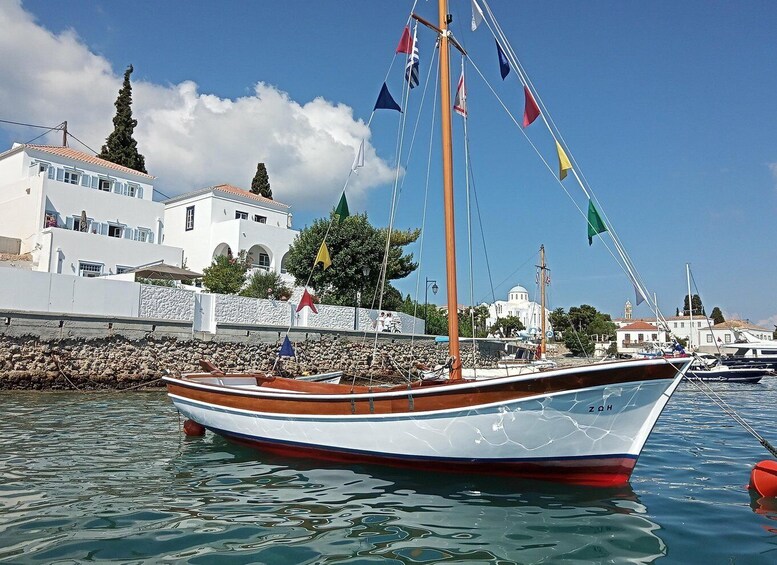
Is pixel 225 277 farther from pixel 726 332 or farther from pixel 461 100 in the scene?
pixel 726 332

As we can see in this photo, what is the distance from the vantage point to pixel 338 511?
6340 mm

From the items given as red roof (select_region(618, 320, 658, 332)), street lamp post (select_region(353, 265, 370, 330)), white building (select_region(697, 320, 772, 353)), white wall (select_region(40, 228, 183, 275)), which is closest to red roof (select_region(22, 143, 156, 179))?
white wall (select_region(40, 228, 183, 275))

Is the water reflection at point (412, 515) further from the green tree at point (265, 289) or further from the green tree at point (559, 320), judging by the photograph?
the green tree at point (559, 320)

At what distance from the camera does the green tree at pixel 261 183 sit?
49.7 meters

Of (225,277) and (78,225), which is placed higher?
(78,225)

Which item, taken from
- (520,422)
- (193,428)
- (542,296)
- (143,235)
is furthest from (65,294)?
(542,296)

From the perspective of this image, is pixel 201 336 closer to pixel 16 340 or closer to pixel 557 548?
pixel 16 340

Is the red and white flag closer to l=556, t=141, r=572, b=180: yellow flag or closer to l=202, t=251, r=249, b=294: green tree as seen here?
l=556, t=141, r=572, b=180: yellow flag

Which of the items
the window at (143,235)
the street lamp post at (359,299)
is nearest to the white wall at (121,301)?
the street lamp post at (359,299)

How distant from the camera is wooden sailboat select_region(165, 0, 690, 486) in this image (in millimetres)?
6840

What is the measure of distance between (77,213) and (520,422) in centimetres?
3011

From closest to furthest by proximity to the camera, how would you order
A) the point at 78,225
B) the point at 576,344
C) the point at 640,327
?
the point at 78,225 → the point at 576,344 → the point at 640,327

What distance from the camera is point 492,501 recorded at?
6758 millimetres

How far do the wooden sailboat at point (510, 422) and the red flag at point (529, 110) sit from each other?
14.8ft
